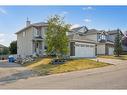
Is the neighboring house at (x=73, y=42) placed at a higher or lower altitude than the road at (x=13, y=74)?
higher

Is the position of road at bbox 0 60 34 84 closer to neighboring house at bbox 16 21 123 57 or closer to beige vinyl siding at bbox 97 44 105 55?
neighboring house at bbox 16 21 123 57

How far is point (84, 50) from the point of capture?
4072cm

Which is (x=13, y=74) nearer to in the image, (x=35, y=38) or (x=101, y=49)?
(x=35, y=38)

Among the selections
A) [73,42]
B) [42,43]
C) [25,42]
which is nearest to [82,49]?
[73,42]

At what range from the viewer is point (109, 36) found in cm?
5288

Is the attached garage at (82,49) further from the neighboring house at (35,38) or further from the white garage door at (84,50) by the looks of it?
the neighboring house at (35,38)

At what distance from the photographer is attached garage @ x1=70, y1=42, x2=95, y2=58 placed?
38719 mm

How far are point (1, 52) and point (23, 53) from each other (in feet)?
54.3

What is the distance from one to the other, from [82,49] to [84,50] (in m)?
Answer: 0.50

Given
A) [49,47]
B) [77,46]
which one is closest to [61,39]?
[49,47]

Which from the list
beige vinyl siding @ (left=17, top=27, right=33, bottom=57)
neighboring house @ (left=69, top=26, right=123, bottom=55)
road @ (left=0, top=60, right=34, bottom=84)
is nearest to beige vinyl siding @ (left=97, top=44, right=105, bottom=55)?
neighboring house @ (left=69, top=26, right=123, bottom=55)

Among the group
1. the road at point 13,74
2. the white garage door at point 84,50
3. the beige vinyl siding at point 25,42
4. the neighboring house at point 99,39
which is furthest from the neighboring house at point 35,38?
the road at point 13,74

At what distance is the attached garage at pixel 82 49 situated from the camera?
Answer: 38.7 meters
